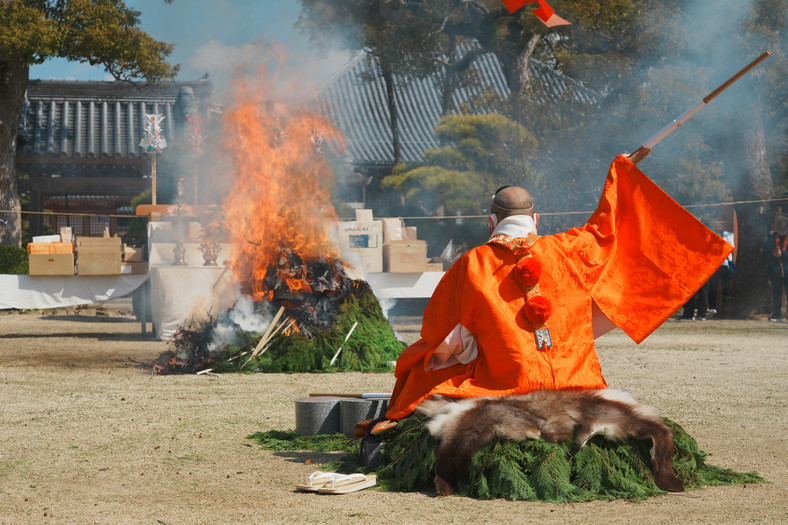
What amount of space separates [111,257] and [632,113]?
885 cm

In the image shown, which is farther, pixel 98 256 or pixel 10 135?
pixel 10 135

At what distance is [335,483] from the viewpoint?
165 inches

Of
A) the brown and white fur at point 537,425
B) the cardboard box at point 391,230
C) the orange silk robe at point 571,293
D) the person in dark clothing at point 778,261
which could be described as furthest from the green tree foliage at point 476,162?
the brown and white fur at point 537,425

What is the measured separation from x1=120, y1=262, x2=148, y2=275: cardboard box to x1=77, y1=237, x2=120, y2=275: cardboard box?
0.58 m

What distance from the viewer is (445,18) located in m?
17.4

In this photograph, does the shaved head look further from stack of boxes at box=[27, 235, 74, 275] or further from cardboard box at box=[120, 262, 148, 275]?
cardboard box at box=[120, 262, 148, 275]

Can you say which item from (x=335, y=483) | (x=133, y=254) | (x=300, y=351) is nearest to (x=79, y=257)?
(x=133, y=254)

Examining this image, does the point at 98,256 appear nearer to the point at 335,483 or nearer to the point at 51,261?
the point at 51,261

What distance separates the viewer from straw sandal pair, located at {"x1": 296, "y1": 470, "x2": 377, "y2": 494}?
417 cm

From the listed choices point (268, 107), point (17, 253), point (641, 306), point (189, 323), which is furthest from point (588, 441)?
point (17, 253)

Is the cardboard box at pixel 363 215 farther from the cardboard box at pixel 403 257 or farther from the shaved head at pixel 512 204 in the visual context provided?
the shaved head at pixel 512 204

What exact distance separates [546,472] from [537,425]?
214 millimetres

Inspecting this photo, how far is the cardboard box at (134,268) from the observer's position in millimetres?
12851

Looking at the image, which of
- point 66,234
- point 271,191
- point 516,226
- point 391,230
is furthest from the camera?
point 66,234
